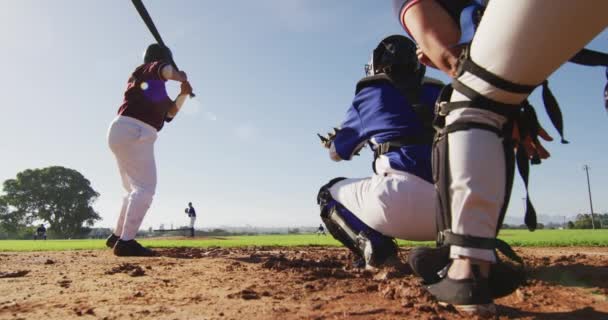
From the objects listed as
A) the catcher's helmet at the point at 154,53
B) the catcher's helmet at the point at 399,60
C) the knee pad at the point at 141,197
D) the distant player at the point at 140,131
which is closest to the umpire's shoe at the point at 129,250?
the distant player at the point at 140,131

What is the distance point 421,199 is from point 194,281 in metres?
1.55

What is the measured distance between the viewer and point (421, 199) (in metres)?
2.52

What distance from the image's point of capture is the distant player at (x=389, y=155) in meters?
2.57

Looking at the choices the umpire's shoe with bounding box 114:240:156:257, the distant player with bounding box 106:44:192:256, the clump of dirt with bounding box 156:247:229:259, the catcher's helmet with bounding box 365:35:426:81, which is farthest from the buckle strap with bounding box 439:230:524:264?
the distant player with bounding box 106:44:192:256

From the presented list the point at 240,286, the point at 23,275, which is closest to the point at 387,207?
the point at 240,286

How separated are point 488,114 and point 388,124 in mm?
1236

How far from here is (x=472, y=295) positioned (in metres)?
1.42

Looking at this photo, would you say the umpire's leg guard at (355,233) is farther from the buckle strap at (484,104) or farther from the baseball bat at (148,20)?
the baseball bat at (148,20)

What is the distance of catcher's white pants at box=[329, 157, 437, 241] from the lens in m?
2.54

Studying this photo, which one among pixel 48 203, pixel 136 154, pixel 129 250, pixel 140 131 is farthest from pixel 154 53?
pixel 48 203

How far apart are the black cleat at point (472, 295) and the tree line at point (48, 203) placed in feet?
220

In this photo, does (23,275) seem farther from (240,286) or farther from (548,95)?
(548,95)

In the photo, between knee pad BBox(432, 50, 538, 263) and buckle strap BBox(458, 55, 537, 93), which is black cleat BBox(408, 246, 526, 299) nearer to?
knee pad BBox(432, 50, 538, 263)

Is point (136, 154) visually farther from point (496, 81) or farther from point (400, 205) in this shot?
point (496, 81)
